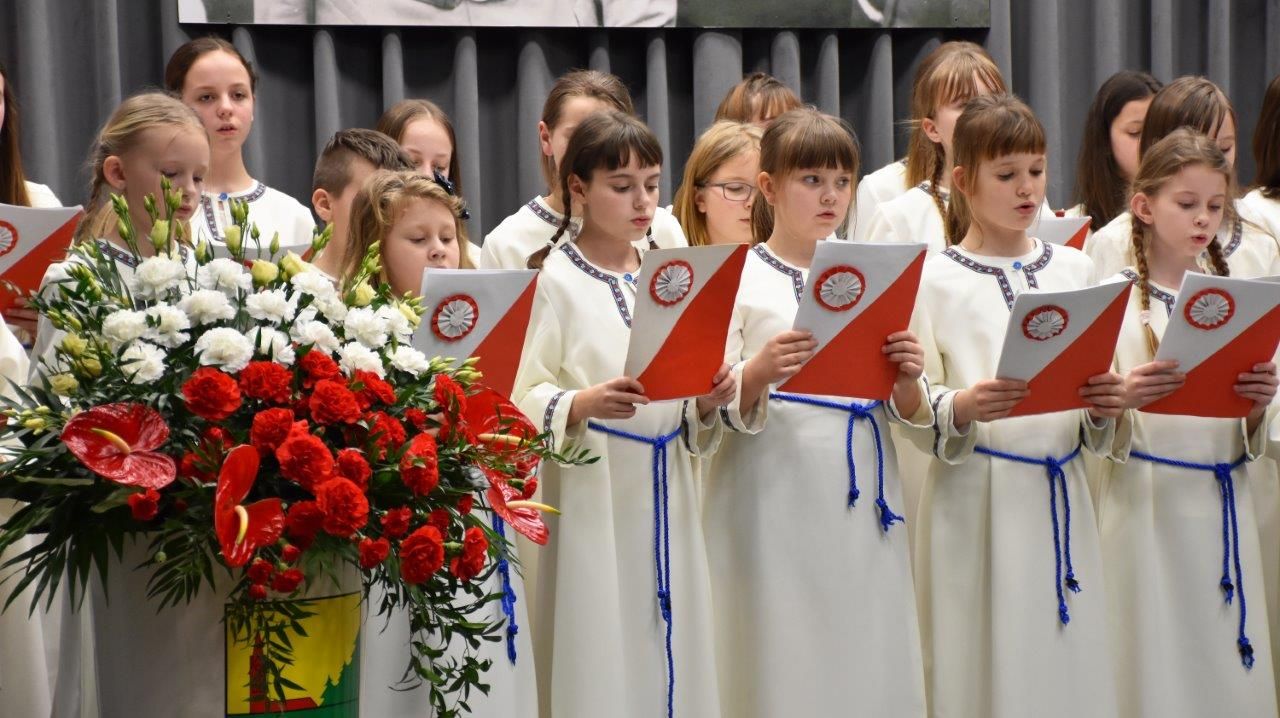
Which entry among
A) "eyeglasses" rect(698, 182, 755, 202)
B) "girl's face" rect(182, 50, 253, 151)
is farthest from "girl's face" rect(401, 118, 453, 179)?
"eyeglasses" rect(698, 182, 755, 202)

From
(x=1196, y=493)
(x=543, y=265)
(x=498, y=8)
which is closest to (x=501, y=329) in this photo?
(x=543, y=265)

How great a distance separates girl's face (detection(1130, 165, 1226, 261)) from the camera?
3.08 metres

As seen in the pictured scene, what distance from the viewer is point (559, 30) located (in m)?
4.75

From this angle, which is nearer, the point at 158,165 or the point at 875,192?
the point at 158,165

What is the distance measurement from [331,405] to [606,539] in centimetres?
119

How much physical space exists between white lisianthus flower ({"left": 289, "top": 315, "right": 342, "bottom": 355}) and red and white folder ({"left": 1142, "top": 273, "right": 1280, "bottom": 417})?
70.0 inches

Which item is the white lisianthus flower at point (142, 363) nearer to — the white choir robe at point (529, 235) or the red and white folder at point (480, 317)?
the red and white folder at point (480, 317)

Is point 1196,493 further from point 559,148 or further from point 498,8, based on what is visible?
point 498,8

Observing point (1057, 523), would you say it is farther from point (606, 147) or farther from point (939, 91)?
point (939, 91)

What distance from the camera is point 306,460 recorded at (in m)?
1.52

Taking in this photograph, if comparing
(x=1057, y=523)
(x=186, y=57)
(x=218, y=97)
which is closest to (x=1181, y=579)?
(x=1057, y=523)

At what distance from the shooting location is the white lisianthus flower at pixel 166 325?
1588mm

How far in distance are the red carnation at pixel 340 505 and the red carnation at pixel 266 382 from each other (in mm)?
127

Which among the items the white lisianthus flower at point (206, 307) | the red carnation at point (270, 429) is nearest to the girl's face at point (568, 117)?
the white lisianthus flower at point (206, 307)
